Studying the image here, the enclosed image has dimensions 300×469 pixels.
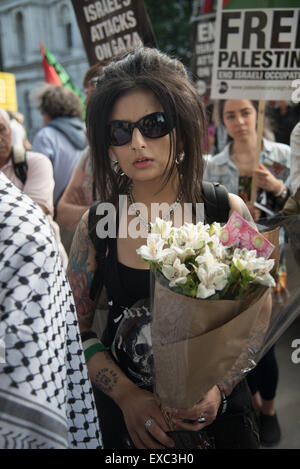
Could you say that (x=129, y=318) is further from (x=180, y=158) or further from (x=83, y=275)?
(x=180, y=158)

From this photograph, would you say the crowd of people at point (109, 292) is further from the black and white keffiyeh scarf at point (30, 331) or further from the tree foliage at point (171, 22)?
the tree foliage at point (171, 22)

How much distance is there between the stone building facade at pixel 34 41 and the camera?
22.9 m

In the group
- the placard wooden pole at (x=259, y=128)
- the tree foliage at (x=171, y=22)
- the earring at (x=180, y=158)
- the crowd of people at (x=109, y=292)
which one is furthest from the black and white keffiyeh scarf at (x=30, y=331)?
the tree foliage at (x=171, y=22)

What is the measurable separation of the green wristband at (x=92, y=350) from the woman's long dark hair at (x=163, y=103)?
65 centimetres

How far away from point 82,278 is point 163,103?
72 centimetres

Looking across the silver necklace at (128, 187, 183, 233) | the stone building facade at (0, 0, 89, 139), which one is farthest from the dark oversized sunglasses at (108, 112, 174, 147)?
the stone building facade at (0, 0, 89, 139)

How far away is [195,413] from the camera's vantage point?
3.72 ft

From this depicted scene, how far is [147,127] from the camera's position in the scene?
1.35 metres

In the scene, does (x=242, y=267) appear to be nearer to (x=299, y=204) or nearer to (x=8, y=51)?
(x=299, y=204)

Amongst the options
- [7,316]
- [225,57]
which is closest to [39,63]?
[225,57]

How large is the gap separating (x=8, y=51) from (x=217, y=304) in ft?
95.6

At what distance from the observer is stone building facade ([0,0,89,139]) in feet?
75.0

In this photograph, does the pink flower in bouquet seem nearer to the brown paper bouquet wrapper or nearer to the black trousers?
the brown paper bouquet wrapper

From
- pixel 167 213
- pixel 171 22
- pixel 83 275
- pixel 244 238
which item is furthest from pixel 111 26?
pixel 171 22
